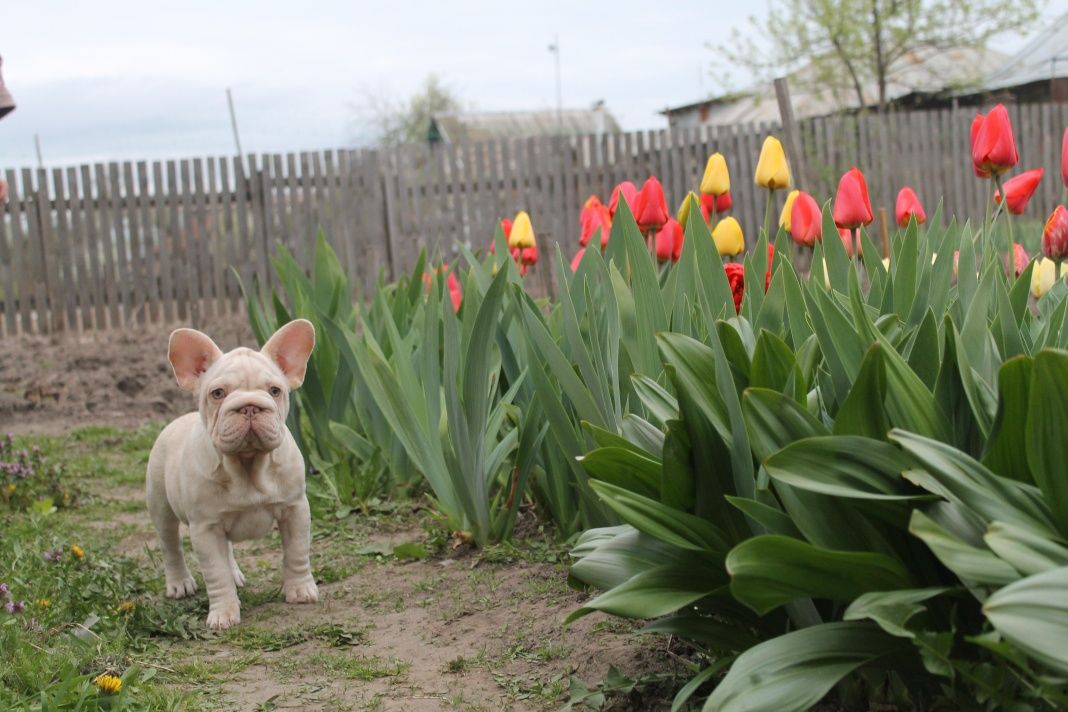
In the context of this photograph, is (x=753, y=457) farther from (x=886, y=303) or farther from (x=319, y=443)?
(x=319, y=443)

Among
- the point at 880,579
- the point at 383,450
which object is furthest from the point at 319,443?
the point at 880,579

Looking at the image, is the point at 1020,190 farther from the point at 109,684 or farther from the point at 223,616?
the point at 109,684

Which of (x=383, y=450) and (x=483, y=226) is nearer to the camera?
(x=383, y=450)

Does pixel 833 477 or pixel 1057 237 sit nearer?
pixel 833 477

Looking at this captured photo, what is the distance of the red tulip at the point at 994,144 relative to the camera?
2893mm

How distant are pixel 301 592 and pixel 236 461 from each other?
480 mm

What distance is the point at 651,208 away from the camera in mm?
3543

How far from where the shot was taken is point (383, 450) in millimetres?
4551

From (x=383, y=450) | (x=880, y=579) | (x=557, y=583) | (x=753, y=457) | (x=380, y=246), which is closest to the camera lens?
(x=880, y=579)

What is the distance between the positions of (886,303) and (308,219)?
10143mm

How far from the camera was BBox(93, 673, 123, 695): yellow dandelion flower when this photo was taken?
2.36 metres

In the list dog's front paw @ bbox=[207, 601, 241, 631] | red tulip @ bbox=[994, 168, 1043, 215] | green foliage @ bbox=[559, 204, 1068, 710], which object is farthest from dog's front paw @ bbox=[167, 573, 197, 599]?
red tulip @ bbox=[994, 168, 1043, 215]

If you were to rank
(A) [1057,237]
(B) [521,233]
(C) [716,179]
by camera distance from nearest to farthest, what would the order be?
(A) [1057,237] < (C) [716,179] < (B) [521,233]

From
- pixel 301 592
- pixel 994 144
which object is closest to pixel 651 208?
pixel 994 144
